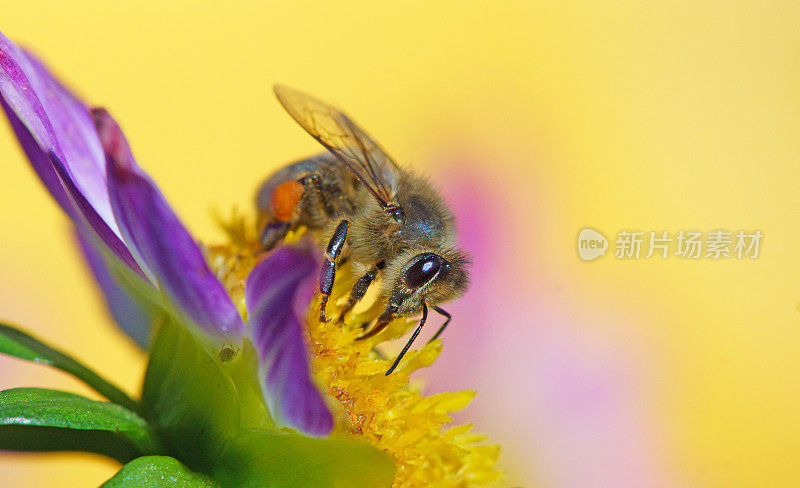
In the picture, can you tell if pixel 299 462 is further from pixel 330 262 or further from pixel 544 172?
pixel 544 172

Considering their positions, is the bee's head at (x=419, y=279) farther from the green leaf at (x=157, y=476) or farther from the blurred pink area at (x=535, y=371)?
the blurred pink area at (x=535, y=371)

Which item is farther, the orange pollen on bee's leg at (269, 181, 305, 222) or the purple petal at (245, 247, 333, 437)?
the orange pollen on bee's leg at (269, 181, 305, 222)

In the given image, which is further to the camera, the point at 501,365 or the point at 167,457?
the point at 501,365

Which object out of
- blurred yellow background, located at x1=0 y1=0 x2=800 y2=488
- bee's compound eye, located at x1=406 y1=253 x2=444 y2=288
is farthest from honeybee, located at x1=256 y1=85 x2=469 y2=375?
blurred yellow background, located at x1=0 y1=0 x2=800 y2=488

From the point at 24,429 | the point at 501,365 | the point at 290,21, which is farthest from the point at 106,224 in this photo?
the point at 290,21

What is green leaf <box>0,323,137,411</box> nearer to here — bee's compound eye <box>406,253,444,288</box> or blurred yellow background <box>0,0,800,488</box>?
bee's compound eye <box>406,253,444,288</box>

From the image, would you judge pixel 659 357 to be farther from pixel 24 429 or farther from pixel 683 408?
pixel 24 429

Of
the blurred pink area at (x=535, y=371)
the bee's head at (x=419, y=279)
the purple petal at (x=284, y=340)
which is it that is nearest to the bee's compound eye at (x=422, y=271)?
the bee's head at (x=419, y=279)
